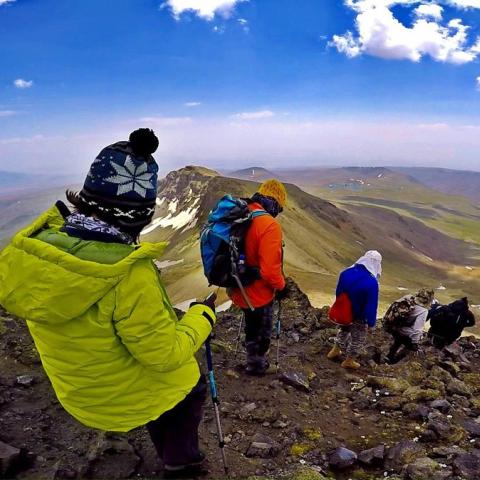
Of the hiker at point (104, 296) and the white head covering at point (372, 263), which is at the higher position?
the hiker at point (104, 296)

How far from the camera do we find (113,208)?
3.56 m

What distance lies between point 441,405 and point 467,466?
2534 mm

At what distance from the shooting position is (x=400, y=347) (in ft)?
38.8

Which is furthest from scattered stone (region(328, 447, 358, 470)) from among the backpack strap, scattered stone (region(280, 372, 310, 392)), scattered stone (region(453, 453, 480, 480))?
the backpack strap

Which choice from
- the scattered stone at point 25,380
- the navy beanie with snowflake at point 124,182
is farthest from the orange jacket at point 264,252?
the navy beanie with snowflake at point 124,182

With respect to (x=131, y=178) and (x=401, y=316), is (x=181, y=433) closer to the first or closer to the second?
(x=131, y=178)

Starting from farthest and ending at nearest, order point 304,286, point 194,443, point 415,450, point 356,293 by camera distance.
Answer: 1. point 304,286
2. point 356,293
3. point 415,450
4. point 194,443

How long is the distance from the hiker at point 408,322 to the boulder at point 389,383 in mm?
2219

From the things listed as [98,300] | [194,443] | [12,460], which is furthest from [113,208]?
[12,460]

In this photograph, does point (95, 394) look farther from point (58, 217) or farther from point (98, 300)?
point (58, 217)

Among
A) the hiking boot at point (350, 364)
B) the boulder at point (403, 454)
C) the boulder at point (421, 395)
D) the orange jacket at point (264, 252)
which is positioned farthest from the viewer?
the hiking boot at point (350, 364)

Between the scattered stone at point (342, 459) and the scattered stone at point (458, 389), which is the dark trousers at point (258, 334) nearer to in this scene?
the scattered stone at point (342, 459)

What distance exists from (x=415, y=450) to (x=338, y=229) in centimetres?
10483

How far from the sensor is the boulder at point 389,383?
909cm
